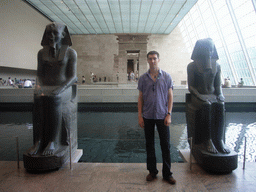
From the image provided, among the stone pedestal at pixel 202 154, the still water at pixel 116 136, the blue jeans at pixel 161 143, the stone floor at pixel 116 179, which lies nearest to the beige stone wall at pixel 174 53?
the still water at pixel 116 136

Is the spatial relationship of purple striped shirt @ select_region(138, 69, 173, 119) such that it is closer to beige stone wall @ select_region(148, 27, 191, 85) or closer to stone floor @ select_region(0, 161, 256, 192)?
stone floor @ select_region(0, 161, 256, 192)

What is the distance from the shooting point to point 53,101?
271 centimetres

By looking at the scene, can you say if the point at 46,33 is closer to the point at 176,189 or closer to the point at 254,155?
the point at 176,189

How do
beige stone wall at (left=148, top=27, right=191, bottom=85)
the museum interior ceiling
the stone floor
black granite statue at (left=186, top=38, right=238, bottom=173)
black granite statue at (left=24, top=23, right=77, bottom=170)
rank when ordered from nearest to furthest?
the stone floor, black granite statue at (left=24, top=23, right=77, bottom=170), black granite statue at (left=186, top=38, right=238, bottom=173), the museum interior ceiling, beige stone wall at (left=148, top=27, right=191, bottom=85)

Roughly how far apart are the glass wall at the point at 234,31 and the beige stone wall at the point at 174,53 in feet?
15.4

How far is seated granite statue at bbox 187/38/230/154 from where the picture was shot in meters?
2.77

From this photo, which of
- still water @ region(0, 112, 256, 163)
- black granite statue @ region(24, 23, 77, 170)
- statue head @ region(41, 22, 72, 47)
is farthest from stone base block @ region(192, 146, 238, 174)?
statue head @ region(41, 22, 72, 47)

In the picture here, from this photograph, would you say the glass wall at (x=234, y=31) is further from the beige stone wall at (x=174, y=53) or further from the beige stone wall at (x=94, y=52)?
the beige stone wall at (x=94, y=52)

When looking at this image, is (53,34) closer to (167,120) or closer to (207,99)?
(167,120)

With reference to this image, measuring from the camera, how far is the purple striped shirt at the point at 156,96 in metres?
2.29

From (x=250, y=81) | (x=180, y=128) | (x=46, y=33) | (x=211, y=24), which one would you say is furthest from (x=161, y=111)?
(x=211, y=24)

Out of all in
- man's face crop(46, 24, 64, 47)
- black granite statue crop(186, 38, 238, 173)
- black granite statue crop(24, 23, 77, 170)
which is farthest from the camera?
man's face crop(46, 24, 64, 47)

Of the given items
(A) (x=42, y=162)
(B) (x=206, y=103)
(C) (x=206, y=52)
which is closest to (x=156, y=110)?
(B) (x=206, y=103)

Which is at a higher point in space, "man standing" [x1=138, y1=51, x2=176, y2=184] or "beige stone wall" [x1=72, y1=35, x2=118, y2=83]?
"beige stone wall" [x1=72, y1=35, x2=118, y2=83]
